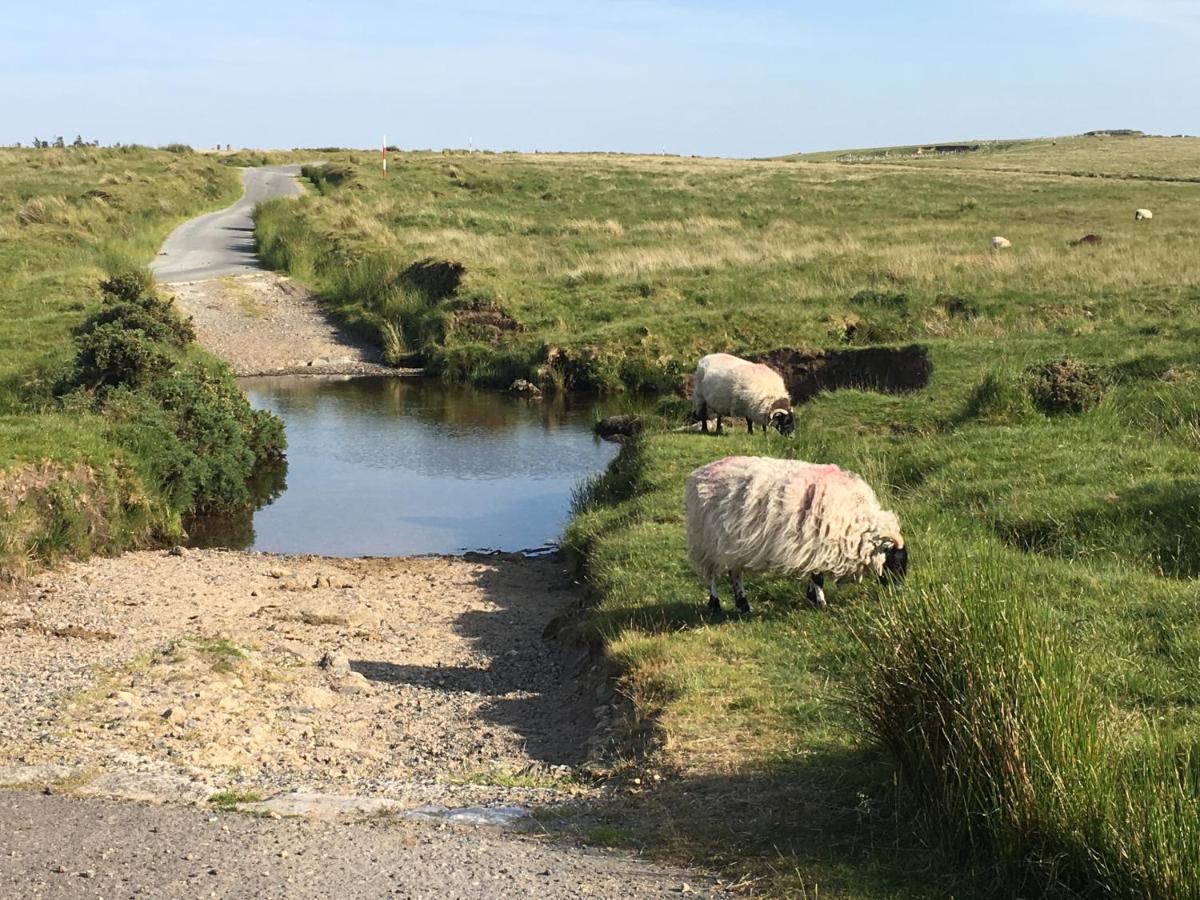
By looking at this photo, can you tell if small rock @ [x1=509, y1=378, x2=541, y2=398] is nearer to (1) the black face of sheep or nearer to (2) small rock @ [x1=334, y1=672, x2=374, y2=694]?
(2) small rock @ [x1=334, y1=672, x2=374, y2=694]

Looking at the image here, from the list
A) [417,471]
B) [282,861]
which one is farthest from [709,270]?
[282,861]

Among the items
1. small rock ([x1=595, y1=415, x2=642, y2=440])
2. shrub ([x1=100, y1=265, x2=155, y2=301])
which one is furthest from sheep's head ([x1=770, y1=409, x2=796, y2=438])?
shrub ([x1=100, y1=265, x2=155, y2=301])

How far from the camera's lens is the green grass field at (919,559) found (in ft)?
18.5

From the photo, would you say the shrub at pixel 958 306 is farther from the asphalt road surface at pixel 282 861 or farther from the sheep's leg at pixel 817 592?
the asphalt road surface at pixel 282 861

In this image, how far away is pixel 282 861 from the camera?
5934 millimetres

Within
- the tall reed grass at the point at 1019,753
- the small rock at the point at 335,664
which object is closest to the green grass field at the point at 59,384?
the small rock at the point at 335,664

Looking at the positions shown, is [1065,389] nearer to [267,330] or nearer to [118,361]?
[118,361]

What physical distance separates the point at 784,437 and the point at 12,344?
53.6ft

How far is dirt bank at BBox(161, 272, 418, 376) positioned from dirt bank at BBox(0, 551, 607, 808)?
16.3 m

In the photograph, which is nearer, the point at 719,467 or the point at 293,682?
the point at 719,467

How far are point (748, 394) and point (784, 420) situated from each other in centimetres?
63

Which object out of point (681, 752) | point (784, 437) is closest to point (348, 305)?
point (784, 437)

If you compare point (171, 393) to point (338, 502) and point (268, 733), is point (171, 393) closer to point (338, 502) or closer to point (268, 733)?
point (338, 502)

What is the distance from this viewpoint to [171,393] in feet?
61.8
